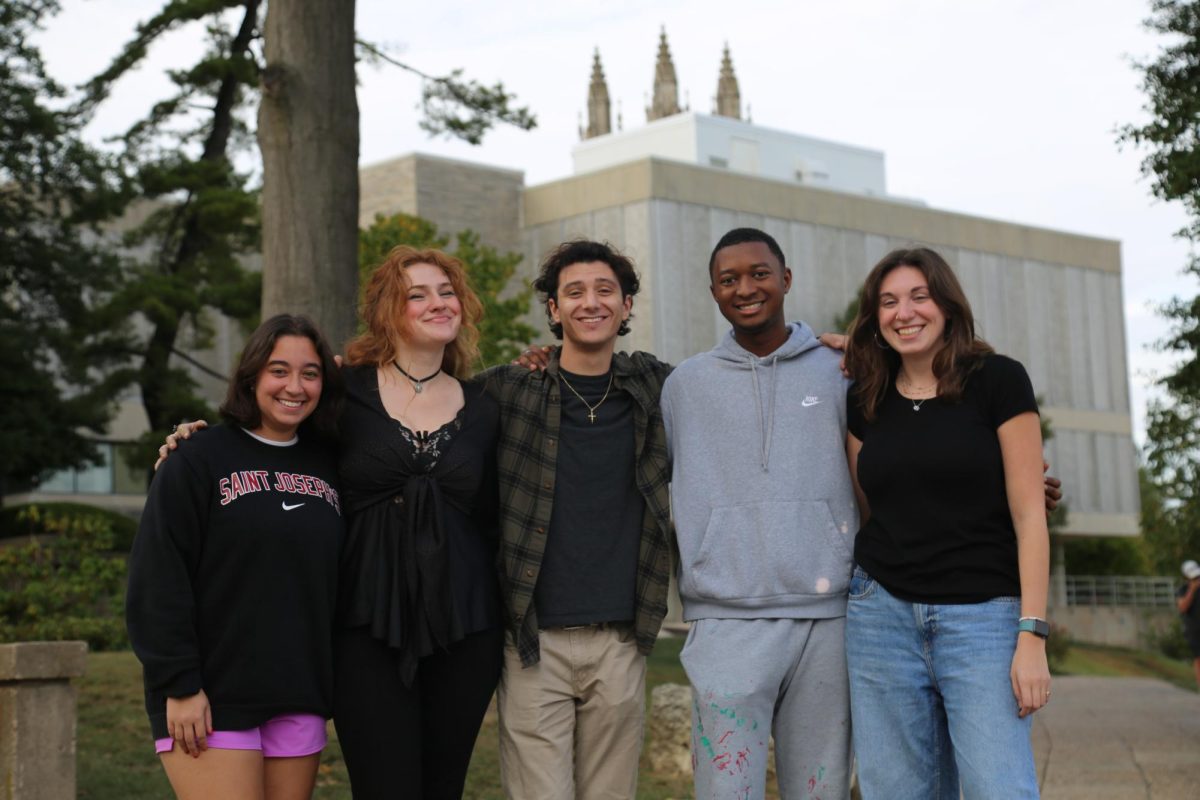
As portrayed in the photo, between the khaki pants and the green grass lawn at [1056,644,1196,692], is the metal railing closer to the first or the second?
the green grass lawn at [1056,644,1196,692]

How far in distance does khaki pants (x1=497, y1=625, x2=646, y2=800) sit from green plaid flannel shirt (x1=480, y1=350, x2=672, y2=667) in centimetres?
7

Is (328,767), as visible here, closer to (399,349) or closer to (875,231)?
(399,349)

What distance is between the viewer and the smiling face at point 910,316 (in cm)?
473

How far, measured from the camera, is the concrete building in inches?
2016

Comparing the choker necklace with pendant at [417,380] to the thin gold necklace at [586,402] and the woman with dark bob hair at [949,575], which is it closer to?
the thin gold necklace at [586,402]

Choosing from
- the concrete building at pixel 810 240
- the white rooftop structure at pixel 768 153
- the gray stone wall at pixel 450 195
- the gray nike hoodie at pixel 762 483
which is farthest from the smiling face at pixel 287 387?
the white rooftop structure at pixel 768 153

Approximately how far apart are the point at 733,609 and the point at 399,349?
4.36 feet

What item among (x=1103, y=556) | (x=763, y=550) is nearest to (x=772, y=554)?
(x=763, y=550)

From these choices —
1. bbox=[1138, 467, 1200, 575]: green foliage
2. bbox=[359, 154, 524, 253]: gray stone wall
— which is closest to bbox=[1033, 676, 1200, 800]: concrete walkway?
bbox=[1138, 467, 1200, 575]: green foliage

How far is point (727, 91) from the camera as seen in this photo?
379 ft

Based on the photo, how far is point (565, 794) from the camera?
4.94 meters

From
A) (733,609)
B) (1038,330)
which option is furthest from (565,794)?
(1038,330)

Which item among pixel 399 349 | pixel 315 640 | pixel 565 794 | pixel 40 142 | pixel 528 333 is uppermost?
pixel 40 142

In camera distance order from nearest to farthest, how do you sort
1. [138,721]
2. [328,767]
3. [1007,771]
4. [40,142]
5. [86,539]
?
[1007,771] → [328,767] → [138,721] → [86,539] → [40,142]
